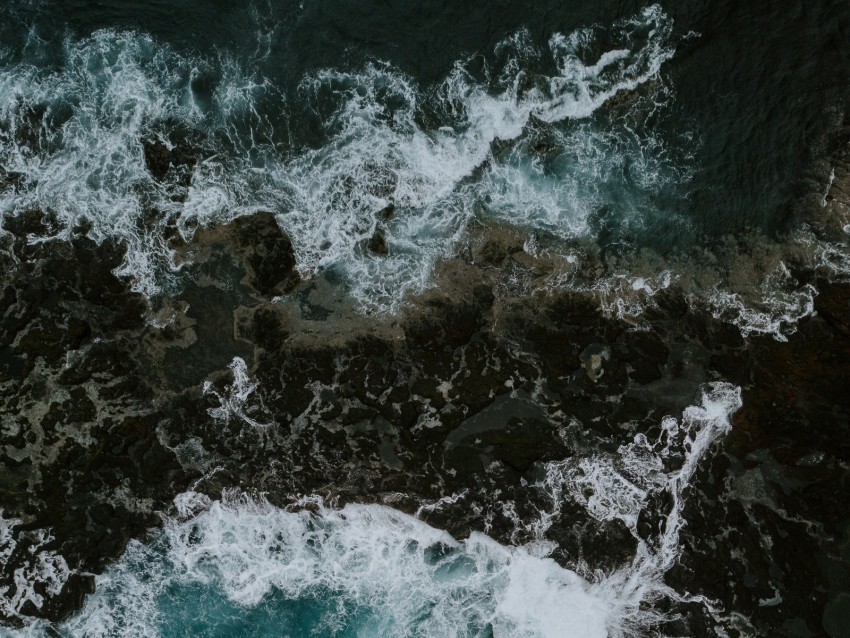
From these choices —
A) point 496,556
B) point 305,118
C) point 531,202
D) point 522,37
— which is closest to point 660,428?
point 496,556

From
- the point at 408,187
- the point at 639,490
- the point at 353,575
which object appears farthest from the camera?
the point at 353,575

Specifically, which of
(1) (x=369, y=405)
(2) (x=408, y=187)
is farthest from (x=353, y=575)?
(2) (x=408, y=187)

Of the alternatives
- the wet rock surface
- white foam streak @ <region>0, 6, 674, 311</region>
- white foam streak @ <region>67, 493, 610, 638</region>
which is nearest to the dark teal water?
white foam streak @ <region>0, 6, 674, 311</region>

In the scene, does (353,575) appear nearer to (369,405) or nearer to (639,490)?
(369,405)

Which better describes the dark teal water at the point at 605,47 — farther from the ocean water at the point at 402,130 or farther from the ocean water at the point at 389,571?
the ocean water at the point at 389,571

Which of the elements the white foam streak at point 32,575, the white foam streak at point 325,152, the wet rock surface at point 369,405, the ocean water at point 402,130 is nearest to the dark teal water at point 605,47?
the ocean water at point 402,130

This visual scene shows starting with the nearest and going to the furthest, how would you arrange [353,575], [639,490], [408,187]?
[639,490] → [408,187] → [353,575]

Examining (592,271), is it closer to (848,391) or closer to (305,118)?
(848,391)

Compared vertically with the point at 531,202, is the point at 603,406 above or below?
below

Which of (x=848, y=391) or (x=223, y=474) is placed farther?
(x=223, y=474)
